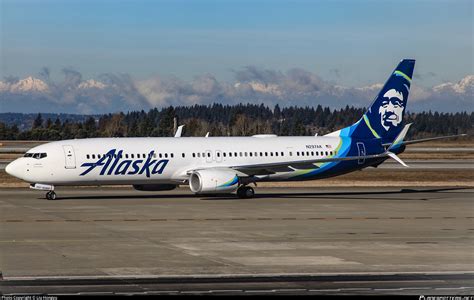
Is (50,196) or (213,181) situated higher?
(213,181)

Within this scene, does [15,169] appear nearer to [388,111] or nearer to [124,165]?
[124,165]

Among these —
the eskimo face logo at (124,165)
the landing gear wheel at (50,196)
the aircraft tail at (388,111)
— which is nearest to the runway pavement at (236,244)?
the landing gear wheel at (50,196)

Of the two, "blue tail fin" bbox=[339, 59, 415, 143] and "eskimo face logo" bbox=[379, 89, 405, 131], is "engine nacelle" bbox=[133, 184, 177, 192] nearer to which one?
"blue tail fin" bbox=[339, 59, 415, 143]

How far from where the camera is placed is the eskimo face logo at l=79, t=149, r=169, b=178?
52.0 meters

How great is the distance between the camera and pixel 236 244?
106 feet

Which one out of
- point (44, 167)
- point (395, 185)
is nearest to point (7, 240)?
point (44, 167)

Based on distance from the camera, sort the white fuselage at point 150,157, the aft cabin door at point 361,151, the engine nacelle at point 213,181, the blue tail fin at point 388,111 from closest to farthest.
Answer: the white fuselage at point 150,157 < the engine nacelle at point 213,181 < the aft cabin door at point 361,151 < the blue tail fin at point 388,111

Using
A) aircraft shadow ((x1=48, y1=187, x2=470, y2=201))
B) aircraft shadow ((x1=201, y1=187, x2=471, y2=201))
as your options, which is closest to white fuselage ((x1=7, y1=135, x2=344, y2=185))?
aircraft shadow ((x1=48, y1=187, x2=470, y2=201))

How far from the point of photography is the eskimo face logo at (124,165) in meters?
52.0

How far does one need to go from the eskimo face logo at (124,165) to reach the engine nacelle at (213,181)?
214 centimetres

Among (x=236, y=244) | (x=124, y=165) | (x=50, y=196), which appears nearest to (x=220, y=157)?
(x=124, y=165)

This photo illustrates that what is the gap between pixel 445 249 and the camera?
3112cm

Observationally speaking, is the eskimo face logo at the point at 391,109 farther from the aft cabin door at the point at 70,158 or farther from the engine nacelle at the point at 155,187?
the aft cabin door at the point at 70,158

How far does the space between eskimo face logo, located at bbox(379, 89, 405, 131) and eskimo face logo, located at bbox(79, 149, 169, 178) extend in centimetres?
1477
